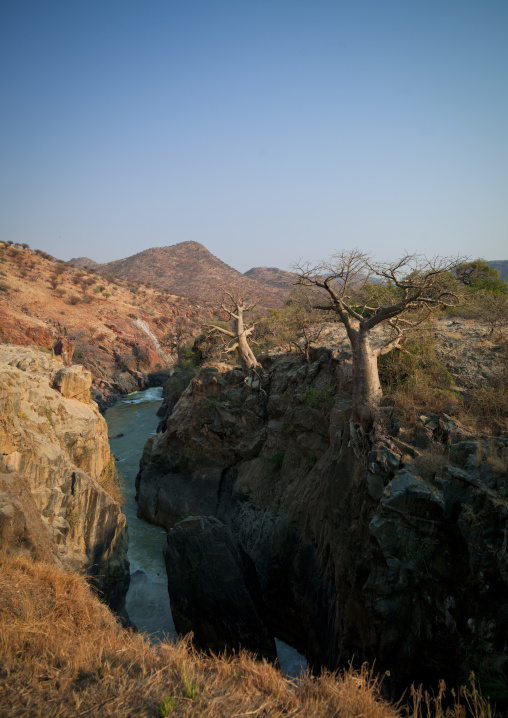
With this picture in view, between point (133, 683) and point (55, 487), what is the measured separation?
19.2 feet

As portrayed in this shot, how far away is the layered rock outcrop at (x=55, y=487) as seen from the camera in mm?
6875

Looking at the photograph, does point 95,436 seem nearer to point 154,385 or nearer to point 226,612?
point 226,612

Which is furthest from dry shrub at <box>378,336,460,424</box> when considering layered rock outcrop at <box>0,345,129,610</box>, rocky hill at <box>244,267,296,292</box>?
rocky hill at <box>244,267,296,292</box>

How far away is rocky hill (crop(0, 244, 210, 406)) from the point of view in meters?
35.8

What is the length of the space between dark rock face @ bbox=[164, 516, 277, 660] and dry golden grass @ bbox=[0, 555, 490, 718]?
351 centimetres

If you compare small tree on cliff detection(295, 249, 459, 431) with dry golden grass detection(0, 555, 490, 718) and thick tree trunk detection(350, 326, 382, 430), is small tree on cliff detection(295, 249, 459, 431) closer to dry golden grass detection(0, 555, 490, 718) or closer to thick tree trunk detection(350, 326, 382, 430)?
thick tree trunk detection(350, 326, 382, 430)

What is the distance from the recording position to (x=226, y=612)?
27.1 ft

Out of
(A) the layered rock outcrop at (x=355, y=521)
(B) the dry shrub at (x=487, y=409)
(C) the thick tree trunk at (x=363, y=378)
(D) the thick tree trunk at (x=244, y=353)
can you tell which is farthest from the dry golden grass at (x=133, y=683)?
(D) the thick tree trunk at (x=244, y=353)

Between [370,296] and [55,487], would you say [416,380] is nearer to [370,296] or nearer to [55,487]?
[370,296]

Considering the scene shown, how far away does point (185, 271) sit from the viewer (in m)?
92.8

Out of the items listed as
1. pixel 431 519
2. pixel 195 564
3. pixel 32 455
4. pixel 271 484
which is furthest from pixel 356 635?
pixel 32 455

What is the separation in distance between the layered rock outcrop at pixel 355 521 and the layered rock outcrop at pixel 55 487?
401cm

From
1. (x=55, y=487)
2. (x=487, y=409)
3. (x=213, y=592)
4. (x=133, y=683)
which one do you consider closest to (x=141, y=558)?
(x=55, y=487)

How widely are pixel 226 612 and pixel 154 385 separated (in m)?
35.3
